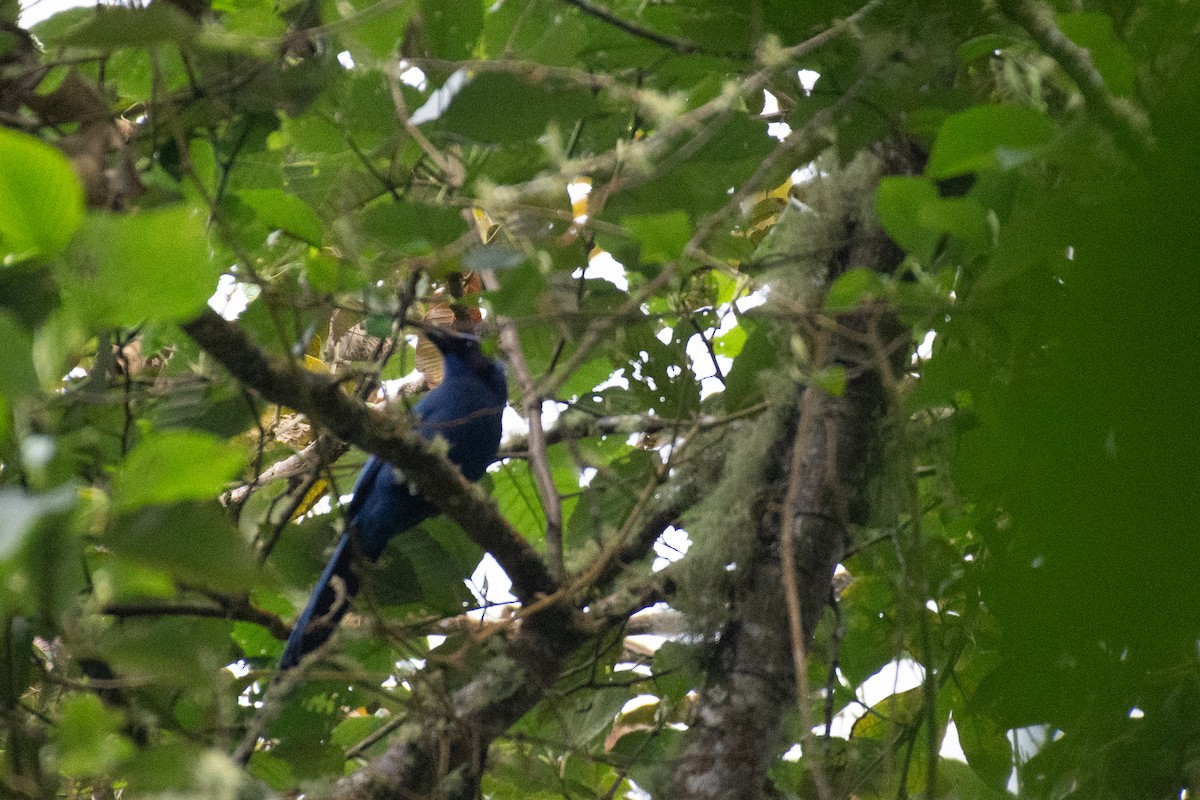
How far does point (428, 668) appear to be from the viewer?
1.90 meters

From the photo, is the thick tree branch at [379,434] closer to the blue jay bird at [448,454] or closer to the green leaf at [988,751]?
the blue jay bird at [448,454]

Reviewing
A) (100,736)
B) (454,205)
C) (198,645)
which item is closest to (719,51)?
(454,205)

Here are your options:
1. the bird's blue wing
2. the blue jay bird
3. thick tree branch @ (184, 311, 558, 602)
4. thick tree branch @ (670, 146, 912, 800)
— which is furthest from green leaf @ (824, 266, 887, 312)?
the bird's blue wing

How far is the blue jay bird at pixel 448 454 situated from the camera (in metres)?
2.82

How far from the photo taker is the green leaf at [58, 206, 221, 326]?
0.91m

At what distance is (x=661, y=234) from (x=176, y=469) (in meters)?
0.70

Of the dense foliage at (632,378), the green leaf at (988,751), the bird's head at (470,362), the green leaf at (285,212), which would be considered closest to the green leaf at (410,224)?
the dense foliage at (632,378)

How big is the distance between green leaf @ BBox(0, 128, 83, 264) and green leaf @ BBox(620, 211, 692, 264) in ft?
2.02

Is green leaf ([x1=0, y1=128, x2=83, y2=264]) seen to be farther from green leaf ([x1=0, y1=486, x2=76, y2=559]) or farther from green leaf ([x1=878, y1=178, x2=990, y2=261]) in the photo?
green leaf ([x1=878, y1=178, x2=990, y2=261])

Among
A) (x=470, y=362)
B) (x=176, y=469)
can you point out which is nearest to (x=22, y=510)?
(x=176, y=469)

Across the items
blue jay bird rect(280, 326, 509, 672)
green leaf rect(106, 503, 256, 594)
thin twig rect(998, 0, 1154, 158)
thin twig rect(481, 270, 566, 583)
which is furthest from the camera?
blue jay bird rect(280, 326, 509, 672)

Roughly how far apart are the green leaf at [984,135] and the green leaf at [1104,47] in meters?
0.13

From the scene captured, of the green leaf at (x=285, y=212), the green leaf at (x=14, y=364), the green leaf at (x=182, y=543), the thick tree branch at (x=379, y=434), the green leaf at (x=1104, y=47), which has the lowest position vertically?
the green leaf at (x=182, y=543)

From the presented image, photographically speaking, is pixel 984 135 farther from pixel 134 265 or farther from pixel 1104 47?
pixel 134 265
